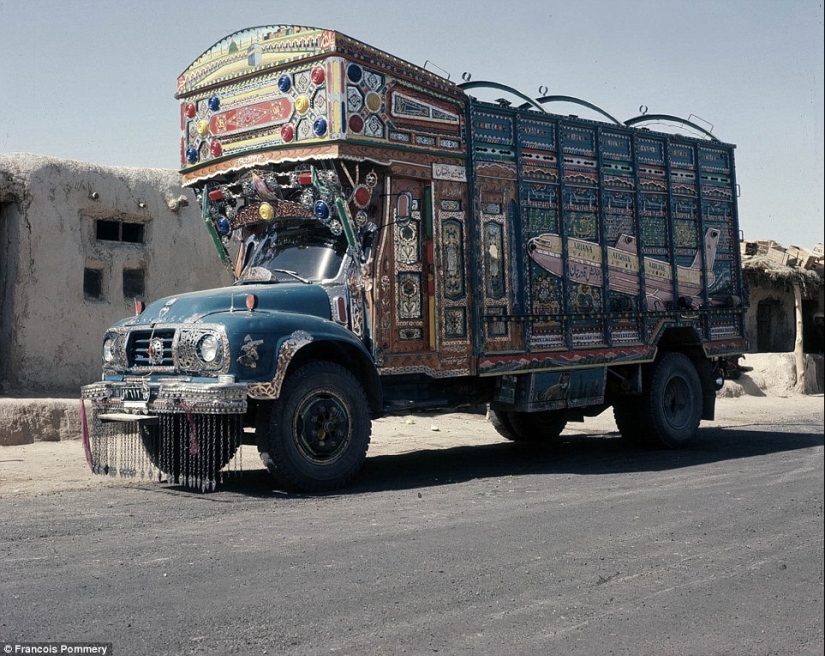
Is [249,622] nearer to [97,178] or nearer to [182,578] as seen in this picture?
[182,578]

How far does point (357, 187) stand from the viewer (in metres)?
9.47

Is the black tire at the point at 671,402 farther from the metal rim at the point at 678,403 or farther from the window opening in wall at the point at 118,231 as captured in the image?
the window opening in wall at the point at 118,231

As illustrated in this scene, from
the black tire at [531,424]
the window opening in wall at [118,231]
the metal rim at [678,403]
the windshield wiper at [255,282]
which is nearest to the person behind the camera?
the windshield wiper at [255,282]

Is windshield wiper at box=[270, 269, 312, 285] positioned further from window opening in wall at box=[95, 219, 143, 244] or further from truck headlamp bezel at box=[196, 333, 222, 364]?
window opening in wall at box=[95, 219, 143, 244]

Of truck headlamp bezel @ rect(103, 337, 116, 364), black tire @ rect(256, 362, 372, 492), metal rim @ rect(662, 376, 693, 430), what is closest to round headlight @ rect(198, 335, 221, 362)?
black tire @ rect(256, 362, 372, 492)

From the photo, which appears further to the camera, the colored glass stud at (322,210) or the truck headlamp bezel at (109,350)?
the colored glass stud at (322,210)

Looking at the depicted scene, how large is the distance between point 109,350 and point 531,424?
5983 millimetres

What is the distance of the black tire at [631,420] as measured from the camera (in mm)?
12555

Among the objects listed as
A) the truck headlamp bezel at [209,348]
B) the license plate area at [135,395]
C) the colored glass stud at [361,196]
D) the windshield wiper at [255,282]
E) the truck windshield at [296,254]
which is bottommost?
the license plate area at [135,395]

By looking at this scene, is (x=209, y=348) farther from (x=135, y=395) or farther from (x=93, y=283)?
(x=93, y=283)

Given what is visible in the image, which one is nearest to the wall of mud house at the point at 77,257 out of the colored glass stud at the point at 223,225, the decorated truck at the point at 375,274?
the decorated truck at the point at 375,274

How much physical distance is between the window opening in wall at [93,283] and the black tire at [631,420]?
8.17 m

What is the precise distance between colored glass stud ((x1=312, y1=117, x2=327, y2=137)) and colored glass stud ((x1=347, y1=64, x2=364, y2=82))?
1.49 feet

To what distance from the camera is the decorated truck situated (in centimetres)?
865
